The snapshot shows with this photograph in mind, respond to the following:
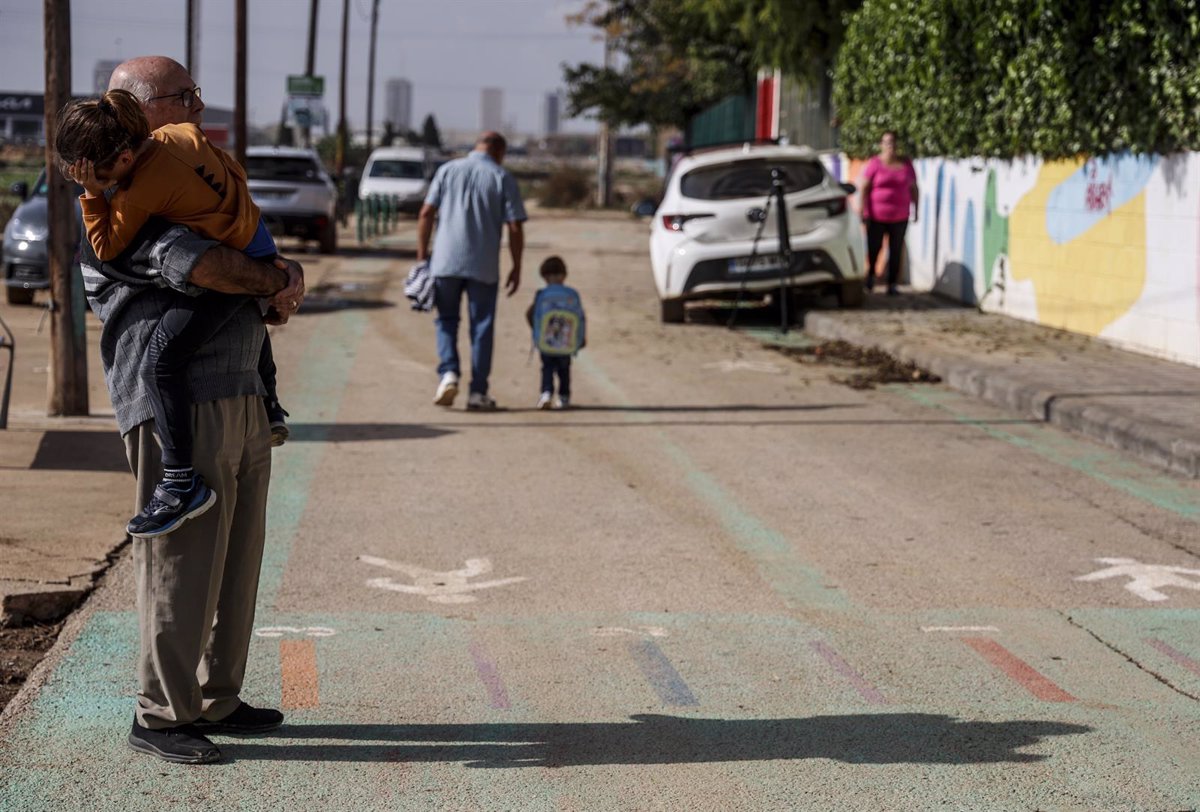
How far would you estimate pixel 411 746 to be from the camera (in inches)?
175

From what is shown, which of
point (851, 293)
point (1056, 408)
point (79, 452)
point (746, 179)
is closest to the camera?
point (79, 452)

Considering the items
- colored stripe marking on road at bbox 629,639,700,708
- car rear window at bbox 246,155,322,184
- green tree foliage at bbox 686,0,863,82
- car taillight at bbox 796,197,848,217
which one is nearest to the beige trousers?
colored stripe marking on road at bbox 629,639,700,708

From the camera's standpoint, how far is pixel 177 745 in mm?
4250

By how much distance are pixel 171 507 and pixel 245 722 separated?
2.44 ft

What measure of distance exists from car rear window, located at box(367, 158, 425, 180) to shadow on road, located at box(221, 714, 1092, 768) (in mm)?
42755

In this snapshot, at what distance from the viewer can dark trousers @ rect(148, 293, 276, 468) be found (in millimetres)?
4090

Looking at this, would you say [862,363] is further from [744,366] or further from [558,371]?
[558,371]

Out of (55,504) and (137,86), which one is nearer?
(137,86)

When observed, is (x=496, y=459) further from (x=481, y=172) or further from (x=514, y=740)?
(x=514, y=740)

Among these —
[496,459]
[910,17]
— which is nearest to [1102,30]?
[910,17]

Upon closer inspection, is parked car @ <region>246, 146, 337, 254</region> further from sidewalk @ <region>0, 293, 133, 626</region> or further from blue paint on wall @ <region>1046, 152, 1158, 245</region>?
sidewalk @ <region>0, 293, 133, 626</region>

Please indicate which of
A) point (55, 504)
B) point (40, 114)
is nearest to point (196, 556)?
point (55, 504)

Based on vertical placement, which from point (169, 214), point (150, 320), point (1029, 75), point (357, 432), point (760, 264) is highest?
point (1029, 75)

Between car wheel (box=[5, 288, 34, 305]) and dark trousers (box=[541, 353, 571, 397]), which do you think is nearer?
dark trousers (box=[541, 353, 571, 397])
